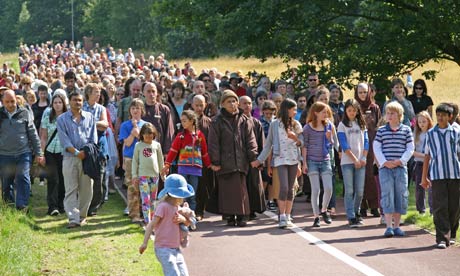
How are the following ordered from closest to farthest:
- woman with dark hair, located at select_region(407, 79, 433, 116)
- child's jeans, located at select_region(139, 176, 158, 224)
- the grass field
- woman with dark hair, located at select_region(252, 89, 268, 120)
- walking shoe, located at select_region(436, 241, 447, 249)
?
walking shoe, located at select_region(436, 241, 447, 249)
child's jeans, located at select_region(139, 176, 158, 224)
woman with dark hair, located at select_region(252, 89, 268, 120)
woman with dark hair, located at select_region(407, 79, 433, 116)
the grass field

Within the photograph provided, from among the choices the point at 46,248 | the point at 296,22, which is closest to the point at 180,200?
the point at 46,248

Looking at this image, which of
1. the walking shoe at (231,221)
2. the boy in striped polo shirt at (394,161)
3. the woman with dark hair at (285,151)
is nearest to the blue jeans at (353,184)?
the woman with dark hair at (285,151)

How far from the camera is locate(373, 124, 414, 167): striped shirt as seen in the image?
1432 cm

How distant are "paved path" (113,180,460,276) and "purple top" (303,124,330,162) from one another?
3.24ft

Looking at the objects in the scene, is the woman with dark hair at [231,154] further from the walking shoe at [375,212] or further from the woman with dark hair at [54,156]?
the woman with dark hair at [54,156]

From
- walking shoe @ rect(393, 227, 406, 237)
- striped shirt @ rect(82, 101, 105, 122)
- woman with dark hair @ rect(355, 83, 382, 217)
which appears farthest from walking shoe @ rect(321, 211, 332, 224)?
striped shirt @ rect(82, 101, 105, 122)

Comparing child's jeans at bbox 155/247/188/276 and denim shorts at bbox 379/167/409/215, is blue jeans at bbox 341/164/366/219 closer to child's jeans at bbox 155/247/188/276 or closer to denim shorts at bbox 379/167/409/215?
denim shorts at bbox 379/167/409/215

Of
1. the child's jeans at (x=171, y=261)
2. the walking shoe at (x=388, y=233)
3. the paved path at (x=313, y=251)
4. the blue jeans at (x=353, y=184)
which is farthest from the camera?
the blue jeans at (x=353, y=184)

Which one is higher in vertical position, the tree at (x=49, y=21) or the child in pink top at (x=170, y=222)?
the tree at (x=49, y=21)

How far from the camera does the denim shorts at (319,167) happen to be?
1523 cm

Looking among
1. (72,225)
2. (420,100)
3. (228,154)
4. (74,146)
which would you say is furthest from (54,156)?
(420,100)

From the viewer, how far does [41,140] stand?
16938 millimetres

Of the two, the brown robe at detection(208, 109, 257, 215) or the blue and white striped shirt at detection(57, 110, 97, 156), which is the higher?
the blue and white striped shirt at detection(57, 110, 97, 156)

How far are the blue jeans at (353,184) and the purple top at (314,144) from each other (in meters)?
0.37
